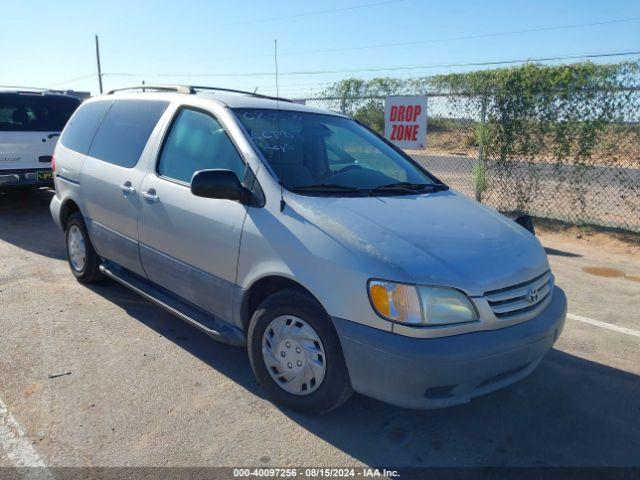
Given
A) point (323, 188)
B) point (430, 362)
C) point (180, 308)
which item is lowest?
point (180, 308)

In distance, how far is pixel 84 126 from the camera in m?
5.19

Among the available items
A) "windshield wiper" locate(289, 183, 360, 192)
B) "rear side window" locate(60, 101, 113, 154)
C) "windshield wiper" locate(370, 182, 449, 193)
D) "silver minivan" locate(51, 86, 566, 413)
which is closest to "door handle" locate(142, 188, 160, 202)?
"silver minivan" locate(51, 86, 566, 413)

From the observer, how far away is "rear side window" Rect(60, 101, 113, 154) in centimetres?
498

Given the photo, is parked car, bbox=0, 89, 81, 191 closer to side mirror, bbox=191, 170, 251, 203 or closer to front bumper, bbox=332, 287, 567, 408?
side mirror, bbox=191, 170, 251, 203

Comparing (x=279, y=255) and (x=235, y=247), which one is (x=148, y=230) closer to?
(x=235, y=247)

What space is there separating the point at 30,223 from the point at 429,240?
7405 mm

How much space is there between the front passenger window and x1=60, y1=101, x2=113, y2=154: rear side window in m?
1.44

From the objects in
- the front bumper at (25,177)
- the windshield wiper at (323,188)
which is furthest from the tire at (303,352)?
the front bumper at (25,177)

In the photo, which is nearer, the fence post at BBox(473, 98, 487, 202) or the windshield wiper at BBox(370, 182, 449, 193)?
the windshield wiper at BBox(370, 182, 449, 193)

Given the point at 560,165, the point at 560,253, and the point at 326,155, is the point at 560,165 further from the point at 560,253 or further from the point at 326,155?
the point at 326,155

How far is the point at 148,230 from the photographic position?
12.9ft

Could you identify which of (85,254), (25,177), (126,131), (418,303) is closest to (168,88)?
(126,131)

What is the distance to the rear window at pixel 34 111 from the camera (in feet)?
26.8

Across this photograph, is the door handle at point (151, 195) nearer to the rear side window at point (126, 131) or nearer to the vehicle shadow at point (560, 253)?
the rear side window at point (126, 131)
